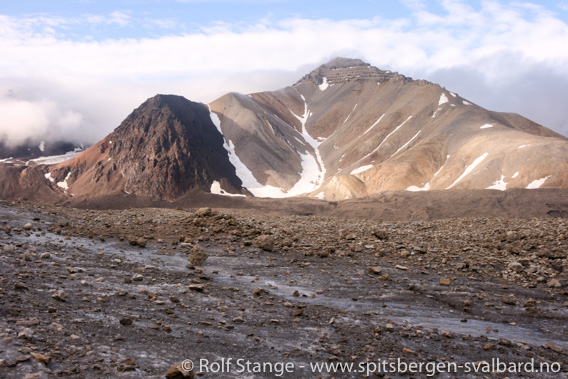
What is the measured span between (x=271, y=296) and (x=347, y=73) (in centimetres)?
17237

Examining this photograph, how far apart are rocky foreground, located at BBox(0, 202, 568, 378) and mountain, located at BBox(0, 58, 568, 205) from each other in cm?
5554

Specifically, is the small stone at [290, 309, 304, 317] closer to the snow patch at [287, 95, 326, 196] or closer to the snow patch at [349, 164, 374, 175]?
the snow patch at [349, 164, 374, 175]

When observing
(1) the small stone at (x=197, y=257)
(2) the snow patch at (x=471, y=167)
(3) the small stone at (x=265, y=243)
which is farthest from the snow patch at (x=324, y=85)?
(1) the small stone at (x=197, y=257)

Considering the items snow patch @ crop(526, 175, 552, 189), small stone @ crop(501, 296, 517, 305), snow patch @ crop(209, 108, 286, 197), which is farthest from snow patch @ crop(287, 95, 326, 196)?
small stone @ crop(501, 296, 517, 305)

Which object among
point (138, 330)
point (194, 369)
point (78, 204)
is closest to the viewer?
point (194, 369)

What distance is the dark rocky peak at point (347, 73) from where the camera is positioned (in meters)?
158

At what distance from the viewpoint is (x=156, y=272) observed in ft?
36.3

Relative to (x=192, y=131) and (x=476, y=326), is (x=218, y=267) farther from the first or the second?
(x=192, y=131)

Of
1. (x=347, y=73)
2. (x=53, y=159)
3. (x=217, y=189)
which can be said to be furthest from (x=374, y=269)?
(x=347, y=73)

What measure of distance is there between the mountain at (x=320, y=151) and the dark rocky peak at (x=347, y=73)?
13836 mm

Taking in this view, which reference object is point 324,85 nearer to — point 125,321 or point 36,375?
point 125,321

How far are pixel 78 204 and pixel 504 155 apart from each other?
2897 inches

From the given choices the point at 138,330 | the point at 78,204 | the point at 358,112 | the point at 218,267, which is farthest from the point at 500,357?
the point at 358,112

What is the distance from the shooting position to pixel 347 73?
173500 mm
